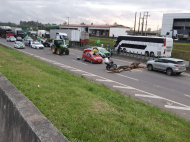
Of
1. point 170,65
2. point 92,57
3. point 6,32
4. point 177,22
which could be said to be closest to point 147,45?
point 92,57

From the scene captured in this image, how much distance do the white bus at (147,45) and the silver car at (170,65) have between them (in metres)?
8.76

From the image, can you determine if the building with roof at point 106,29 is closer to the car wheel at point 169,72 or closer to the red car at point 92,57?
the red car at point 92,57

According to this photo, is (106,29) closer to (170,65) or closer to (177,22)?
(177,22)

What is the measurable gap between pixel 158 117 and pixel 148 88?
708 centimetres

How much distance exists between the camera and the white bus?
28516 millimetres

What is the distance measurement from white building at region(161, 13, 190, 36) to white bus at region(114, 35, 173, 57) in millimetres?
45490

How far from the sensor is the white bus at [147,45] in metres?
28.5

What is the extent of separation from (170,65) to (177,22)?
219ft

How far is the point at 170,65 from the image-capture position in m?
19.2

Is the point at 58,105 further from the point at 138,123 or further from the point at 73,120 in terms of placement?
the point at 138,123

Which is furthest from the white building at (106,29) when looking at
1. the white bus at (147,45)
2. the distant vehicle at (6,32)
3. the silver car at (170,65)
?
the silver car at (170,65)

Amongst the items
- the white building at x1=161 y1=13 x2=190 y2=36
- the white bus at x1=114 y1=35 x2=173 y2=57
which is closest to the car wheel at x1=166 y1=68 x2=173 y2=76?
the white bus at x1=114 y1=35 x2=173 y2=57

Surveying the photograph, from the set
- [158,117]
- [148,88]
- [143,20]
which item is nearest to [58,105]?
[158,117]

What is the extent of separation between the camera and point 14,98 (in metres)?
4.66
